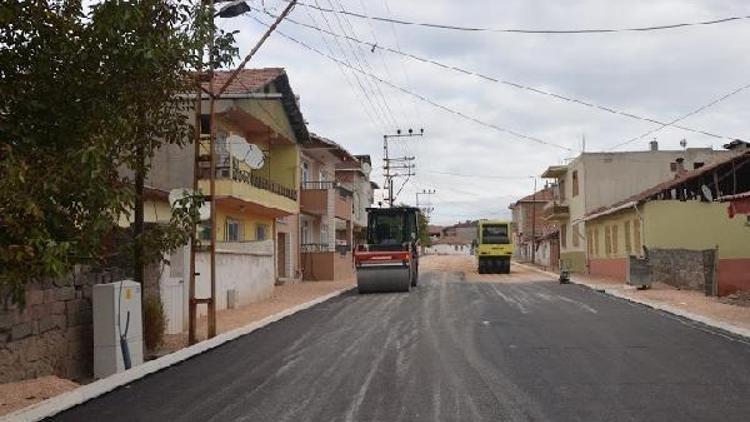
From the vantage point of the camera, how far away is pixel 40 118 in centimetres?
691

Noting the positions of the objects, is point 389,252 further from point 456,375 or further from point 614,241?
point 456,375

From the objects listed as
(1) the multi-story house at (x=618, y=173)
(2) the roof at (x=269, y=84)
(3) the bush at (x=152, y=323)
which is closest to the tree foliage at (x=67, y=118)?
(3) the bush at (x=152, y=323)

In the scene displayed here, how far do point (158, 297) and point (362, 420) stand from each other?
692cm

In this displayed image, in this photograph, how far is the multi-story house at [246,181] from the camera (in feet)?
69.4

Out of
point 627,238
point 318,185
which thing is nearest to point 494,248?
point 627,238

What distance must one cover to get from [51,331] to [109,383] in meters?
1.15

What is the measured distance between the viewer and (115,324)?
35.3ft

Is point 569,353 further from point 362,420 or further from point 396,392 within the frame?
point 362,420

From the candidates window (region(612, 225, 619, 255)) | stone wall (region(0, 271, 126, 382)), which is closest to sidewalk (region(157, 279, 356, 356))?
stone wall (region(0, 271, 126, 382))

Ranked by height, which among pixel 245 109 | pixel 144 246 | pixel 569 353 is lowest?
pixel 569 353

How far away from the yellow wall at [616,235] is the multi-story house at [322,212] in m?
14.2

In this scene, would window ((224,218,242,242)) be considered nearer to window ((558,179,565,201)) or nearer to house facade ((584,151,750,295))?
house facade ((584,151,750,295))

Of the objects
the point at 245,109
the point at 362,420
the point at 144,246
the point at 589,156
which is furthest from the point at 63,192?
the point at 589,156

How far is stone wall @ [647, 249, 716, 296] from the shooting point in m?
24.6
